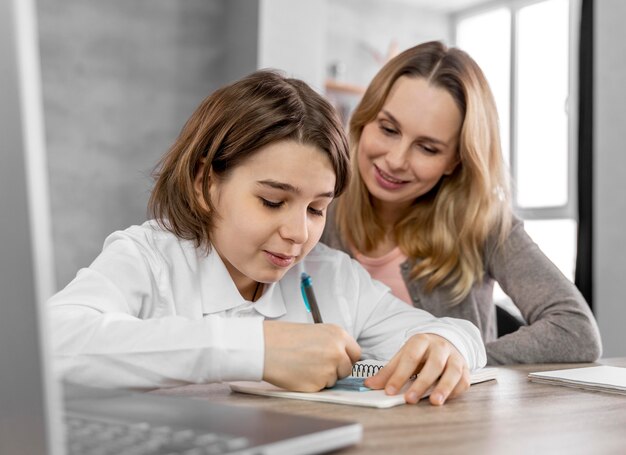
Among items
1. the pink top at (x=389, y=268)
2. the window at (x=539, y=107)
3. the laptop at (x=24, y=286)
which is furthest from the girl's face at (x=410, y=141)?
the window at (x=539, y=107)

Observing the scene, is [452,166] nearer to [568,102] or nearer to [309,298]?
[309,298]

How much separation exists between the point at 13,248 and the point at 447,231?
1.47 m

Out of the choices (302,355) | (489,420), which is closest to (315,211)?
(302,355)

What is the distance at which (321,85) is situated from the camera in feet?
14.2

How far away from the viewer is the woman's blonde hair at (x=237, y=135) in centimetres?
120

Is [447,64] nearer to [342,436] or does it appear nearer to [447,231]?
[447,231]

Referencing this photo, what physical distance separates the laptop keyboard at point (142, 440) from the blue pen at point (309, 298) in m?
0.67

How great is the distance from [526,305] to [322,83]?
2858 millimetres

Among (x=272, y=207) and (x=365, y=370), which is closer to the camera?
(x=365, y=370)

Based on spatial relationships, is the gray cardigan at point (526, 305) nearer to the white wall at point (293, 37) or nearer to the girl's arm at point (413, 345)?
the girl's arm at point (413, 345)

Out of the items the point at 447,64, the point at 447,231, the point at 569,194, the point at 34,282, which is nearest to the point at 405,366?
the point at 34,282

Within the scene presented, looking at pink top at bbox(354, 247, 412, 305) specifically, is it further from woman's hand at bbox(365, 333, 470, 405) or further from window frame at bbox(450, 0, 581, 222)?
window frame at bbox(450, 0, 581, 222)

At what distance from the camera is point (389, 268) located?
1.84 metres

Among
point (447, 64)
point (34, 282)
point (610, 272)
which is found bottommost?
point (610, 272)
